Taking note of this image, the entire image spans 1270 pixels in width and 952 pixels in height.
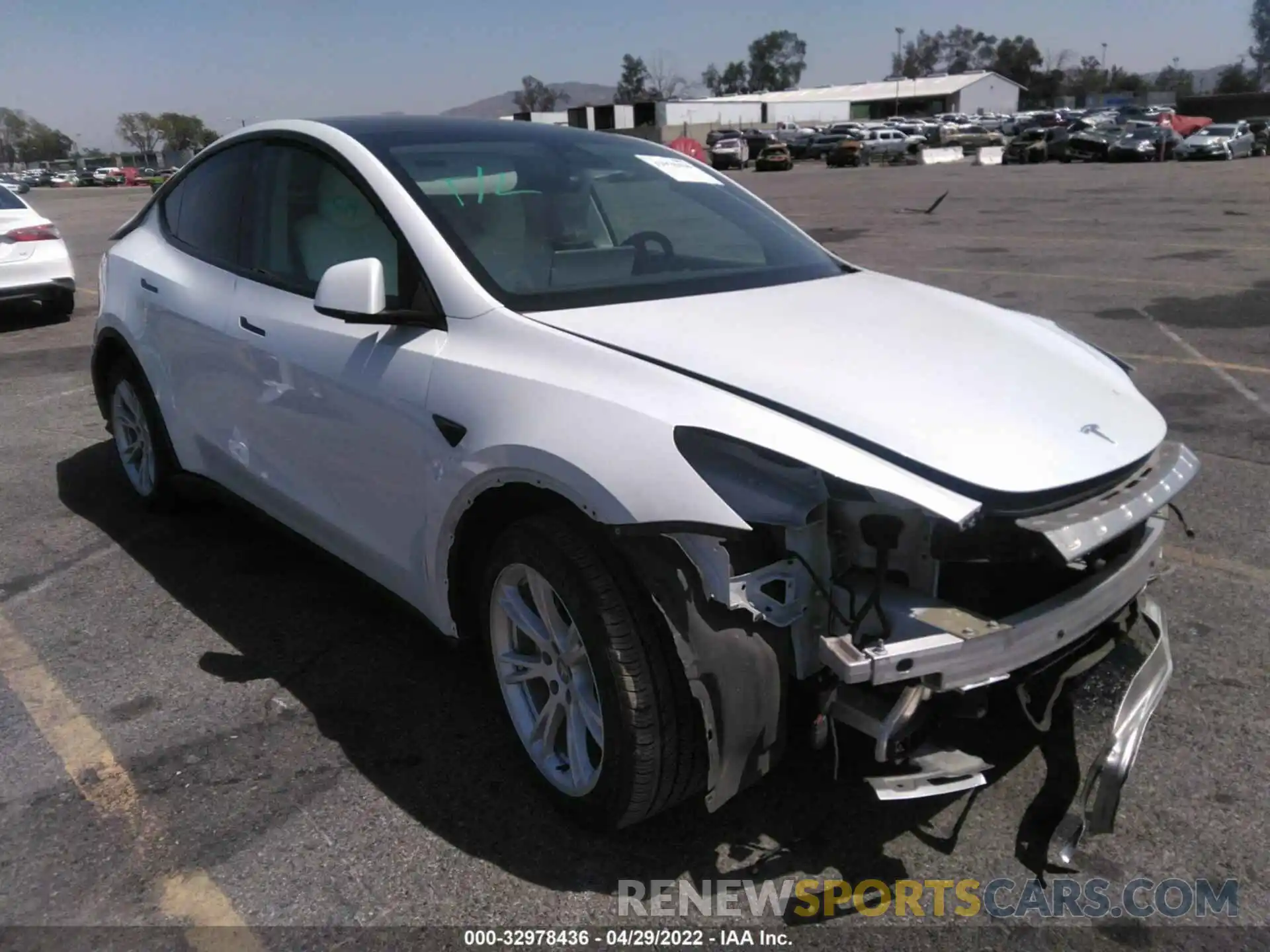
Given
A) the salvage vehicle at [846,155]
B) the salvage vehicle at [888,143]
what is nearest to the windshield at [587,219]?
the salvage vehicle at [846,155]

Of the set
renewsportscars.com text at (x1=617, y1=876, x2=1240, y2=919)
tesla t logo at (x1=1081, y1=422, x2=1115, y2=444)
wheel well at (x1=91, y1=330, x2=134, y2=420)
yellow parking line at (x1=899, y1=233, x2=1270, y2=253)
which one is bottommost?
renewsportscars.com text at (x1=617, y1=876, x2=1240, y2=919)

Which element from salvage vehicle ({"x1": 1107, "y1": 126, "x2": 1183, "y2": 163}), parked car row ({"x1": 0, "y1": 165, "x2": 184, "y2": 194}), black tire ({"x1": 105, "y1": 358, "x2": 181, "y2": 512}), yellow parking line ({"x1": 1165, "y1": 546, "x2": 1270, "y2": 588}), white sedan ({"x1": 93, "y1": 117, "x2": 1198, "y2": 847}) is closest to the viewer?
Result: white sedan ({"x1": 93, "y1": 117, "x2": 1198, "y2": 847})

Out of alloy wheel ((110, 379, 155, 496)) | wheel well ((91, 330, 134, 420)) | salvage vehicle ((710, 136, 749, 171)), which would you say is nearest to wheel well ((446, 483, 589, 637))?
alloy wheel ((110, 379, 155, 496))

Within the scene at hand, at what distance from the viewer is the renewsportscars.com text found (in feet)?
7.92

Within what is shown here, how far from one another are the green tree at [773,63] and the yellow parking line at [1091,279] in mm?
166741

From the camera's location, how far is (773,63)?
167750mm

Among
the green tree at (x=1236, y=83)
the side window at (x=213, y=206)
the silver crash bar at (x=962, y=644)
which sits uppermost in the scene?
the green tree at (x=1236, y=83)

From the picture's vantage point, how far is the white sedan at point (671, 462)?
7.19 feet

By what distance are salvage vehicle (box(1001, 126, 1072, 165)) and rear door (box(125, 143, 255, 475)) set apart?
134ft

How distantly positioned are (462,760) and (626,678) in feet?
3.03

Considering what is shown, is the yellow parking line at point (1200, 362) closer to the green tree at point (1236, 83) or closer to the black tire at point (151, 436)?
the black tire at point (151, 436)

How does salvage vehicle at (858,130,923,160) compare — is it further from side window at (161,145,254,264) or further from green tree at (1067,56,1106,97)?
green tree at (1067,56,1106,97)

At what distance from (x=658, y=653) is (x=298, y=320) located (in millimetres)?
1785

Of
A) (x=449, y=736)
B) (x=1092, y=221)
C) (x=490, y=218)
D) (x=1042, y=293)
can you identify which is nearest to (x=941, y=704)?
(x=449, y=736)
